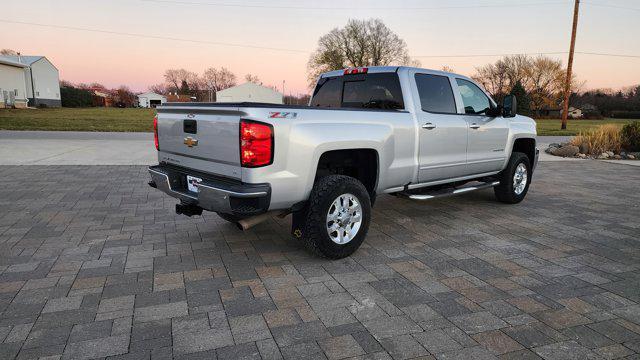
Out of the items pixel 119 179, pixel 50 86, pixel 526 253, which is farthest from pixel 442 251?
pixel 50 86

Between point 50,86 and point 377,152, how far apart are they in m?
77.2

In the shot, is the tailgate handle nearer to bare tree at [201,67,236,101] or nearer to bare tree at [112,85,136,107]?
bare tree at [112,85,136,107]

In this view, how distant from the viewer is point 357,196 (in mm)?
4082

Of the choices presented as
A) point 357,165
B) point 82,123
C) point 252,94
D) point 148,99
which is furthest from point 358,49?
point 148,99

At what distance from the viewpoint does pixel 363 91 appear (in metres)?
5.15

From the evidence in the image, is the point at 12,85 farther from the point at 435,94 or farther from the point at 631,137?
the point at 631,137

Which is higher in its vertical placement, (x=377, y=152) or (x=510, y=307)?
(x=377, y=152)

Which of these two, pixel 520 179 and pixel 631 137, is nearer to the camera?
pixel 520 179

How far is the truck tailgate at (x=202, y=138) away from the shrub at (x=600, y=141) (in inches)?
567

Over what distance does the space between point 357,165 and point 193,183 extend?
176cm

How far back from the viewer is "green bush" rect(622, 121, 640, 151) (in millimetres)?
14539

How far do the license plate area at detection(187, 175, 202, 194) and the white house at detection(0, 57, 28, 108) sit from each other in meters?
58.7

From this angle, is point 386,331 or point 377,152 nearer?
point 386,331

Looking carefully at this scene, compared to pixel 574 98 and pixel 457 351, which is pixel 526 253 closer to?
pixel 457 351
